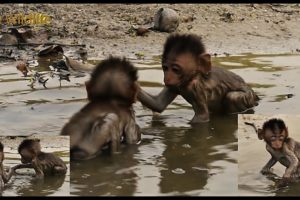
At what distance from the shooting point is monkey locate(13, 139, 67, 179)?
6953mm

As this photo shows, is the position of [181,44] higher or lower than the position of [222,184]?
higher

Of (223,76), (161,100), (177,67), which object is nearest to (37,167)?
Result: (177,67)

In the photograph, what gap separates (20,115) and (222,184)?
3.17 metres

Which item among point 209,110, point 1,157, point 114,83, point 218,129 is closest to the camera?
point 1,157

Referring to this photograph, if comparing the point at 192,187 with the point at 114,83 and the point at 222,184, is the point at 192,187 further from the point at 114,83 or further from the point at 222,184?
the point at 114,83

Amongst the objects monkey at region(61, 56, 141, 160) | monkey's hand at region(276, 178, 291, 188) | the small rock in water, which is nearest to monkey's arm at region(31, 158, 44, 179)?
monkey at region(61, 56, 141, 160)

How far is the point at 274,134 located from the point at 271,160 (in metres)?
0.31

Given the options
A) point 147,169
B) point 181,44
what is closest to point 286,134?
point 147,169

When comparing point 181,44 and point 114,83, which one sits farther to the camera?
point 181,44

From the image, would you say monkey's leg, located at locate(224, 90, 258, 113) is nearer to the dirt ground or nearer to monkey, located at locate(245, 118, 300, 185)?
monkey, located at locate(245, 118, 300, 185)

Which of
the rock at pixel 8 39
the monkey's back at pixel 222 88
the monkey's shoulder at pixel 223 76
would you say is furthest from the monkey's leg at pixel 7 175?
the rock at pixel 8 39

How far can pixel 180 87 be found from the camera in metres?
9.25

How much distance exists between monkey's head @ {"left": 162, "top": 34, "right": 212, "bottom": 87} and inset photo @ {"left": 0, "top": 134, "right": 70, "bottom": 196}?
2137 mm

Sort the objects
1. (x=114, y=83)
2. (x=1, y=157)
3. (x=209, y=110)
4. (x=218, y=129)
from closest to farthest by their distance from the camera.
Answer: (x=1, y=157) < (x=114, y=83) < (x=218, y=129) < (x=209, y=110)
